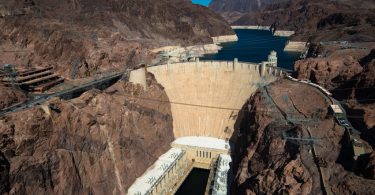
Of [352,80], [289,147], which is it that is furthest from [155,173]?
[352,80]

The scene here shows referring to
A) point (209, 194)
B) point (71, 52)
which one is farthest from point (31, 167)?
point (71, 52)

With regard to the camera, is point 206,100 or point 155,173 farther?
point 206,100

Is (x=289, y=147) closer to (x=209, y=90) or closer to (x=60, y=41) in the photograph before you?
(x=209, y=90)

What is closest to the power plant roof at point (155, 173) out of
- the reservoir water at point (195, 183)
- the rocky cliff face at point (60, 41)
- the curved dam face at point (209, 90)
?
the reservoir water at point (195, 183)

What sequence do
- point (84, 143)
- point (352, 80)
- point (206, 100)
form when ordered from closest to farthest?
1. point (84, 143)
2. point (352, 80)
3. point (206, 100)

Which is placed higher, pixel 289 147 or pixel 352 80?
pixel 352 80

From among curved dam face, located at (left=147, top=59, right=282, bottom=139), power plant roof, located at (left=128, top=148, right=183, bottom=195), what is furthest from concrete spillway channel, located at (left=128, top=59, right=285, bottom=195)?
power plant roof, located at (left=128, top=148, right=183, bottom=195)

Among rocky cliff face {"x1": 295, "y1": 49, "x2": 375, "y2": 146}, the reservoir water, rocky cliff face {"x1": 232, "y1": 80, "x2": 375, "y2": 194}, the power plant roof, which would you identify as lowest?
the reservoir water

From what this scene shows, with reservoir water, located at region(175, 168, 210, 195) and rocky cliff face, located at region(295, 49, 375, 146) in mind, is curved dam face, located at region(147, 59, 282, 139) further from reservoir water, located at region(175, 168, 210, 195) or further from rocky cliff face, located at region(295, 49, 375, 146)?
reservoir water, located at region(175, 168, 210, 195)
